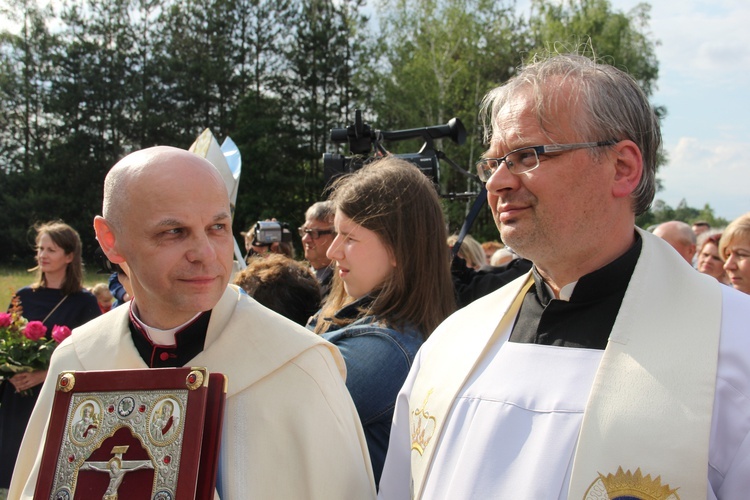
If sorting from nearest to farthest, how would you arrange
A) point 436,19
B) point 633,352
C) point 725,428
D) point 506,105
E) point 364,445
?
1. point 725,428
2. point 633,352
3. point 506,105
4. point 364,445
5. point 436,19

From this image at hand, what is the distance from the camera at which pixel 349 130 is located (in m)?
3.96

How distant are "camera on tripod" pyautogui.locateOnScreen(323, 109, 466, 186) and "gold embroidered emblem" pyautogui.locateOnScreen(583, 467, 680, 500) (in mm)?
2293

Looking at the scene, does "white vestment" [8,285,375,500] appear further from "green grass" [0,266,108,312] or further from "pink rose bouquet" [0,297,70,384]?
"green grass" [0,266,108,312]

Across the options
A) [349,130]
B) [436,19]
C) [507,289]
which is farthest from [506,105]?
[436,19]

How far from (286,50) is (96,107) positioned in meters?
9.39

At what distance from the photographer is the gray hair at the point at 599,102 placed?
1.74 metres

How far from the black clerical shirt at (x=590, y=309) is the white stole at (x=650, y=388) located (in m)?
0.05

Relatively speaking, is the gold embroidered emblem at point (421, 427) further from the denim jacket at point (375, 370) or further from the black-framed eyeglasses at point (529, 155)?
the black-framed eyeglasses at point (529, 155)

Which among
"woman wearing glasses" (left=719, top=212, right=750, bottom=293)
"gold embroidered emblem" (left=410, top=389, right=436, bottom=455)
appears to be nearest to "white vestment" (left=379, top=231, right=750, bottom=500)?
"gold embroidered emblem" (left=410, top=389, right=436, bottom=455)

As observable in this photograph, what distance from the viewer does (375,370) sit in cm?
233

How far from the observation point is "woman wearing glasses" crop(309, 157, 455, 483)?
255 cm

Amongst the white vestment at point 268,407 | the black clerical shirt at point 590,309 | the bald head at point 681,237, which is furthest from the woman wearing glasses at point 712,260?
the white vestment at point 268,407

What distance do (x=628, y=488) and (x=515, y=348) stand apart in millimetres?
475

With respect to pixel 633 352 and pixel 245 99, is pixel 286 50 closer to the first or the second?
pixel 245 99
